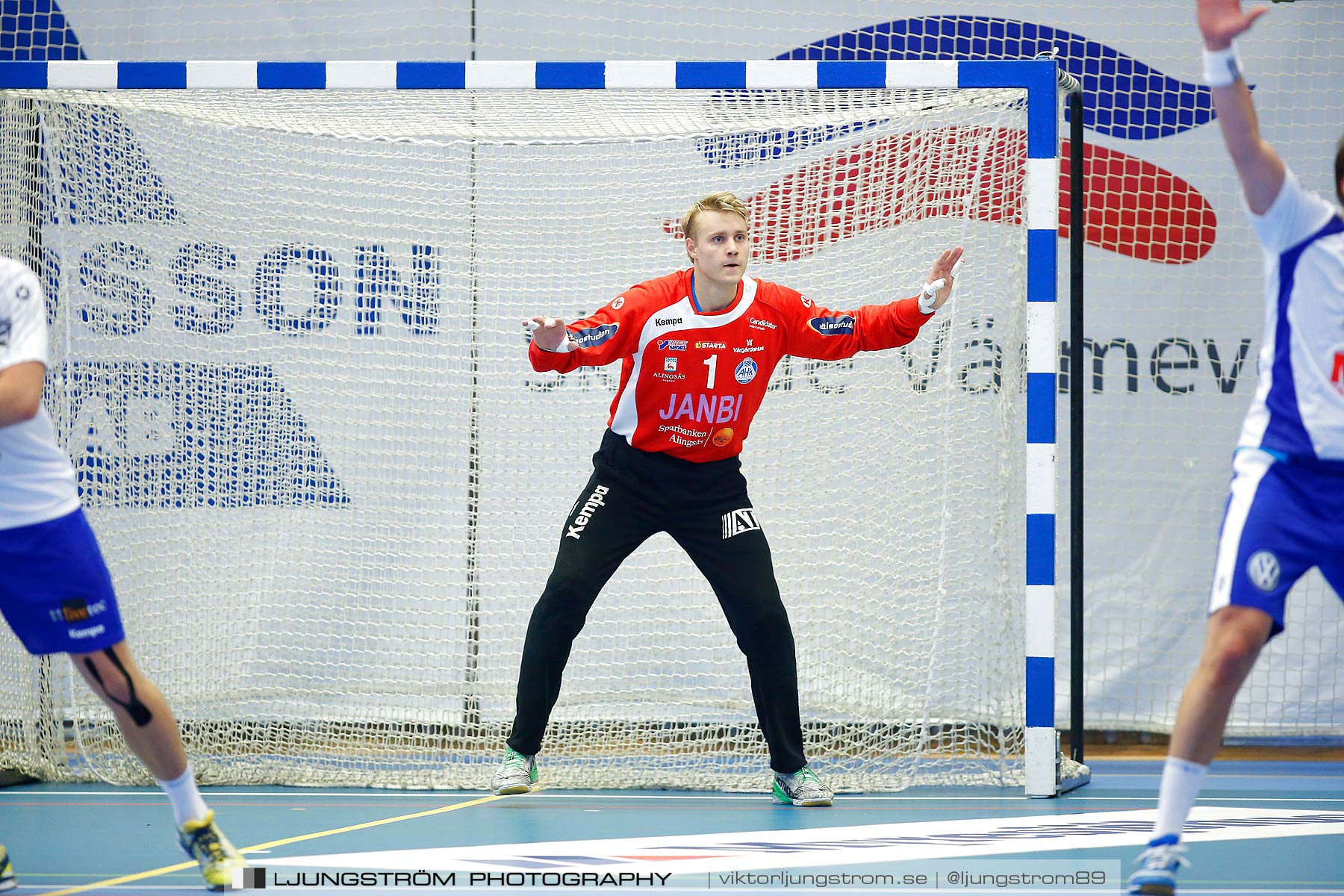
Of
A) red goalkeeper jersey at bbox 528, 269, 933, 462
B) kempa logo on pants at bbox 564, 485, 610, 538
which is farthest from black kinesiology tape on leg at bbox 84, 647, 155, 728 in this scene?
red goalkeeper jersey at bbox 528, 269, 933, 462

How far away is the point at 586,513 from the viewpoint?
183 inches

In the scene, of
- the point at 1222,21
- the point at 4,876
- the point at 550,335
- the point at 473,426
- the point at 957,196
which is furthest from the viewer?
the point at 473,426

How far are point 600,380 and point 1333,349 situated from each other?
3981mm

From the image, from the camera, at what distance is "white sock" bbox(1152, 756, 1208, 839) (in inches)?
113

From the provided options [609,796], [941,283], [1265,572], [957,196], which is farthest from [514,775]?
[957,196]

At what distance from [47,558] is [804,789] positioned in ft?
9.15

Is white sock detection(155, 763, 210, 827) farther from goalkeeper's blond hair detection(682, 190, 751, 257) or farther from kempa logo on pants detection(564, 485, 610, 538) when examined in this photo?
goalkeeper's blond hair detection(682, 190, 751, 257)

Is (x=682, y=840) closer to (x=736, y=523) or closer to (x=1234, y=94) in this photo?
(x=736, y=523)

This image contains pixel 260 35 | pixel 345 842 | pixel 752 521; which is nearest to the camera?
pixel 345 842

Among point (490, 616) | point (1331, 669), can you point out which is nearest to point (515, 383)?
point (490, 616)

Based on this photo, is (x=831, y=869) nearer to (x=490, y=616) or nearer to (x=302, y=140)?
(x=490, y=616)

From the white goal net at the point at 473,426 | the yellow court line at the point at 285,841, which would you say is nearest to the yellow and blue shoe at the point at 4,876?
the yellow court line at the point at 285,841

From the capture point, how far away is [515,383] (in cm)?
621

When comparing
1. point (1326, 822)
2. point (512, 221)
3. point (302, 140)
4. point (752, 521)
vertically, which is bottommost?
point (1326, 822)
